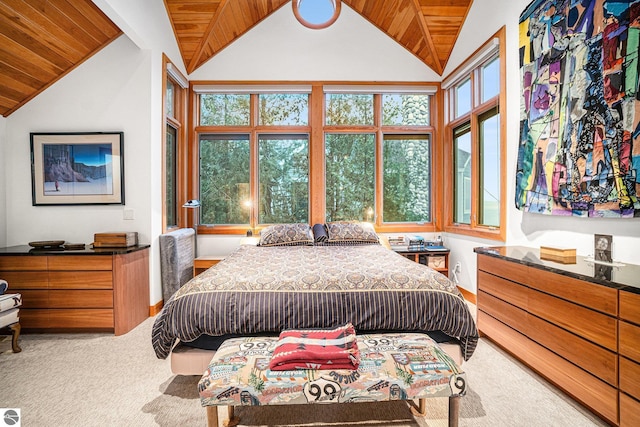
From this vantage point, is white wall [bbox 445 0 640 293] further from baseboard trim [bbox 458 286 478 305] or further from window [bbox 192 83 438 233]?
window [bbox 192 83 438 233]

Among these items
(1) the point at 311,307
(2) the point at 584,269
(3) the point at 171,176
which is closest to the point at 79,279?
(3) the point at 171,176

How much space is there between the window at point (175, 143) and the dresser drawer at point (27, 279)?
1.30m

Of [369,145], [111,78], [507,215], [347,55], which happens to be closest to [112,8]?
[111,78]

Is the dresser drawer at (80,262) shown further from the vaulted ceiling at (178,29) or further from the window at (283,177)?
the window at (283,177)

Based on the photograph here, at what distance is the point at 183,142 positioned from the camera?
4422 millimetres

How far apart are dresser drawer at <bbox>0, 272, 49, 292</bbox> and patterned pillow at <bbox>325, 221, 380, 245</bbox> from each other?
268 cm

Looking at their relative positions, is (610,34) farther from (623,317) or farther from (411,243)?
(411,243)

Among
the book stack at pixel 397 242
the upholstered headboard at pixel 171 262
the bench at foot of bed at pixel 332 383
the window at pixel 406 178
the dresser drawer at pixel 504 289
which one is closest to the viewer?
the bench at foot of bed at pixel 332 383

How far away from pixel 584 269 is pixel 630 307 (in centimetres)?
43

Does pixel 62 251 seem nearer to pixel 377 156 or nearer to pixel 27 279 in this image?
pixel 27 279

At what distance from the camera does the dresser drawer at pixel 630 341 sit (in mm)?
1466

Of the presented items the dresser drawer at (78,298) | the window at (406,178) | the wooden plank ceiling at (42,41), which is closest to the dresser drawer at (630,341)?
the window at (406,178)

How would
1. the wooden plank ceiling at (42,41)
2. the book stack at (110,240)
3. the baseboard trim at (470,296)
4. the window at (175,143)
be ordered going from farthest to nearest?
the window at (175,143) < the baseboard trim at (470,296) < the book stack at (110,240) < the wooden plank ceiling at (42,41)

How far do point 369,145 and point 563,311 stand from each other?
10.6ft
